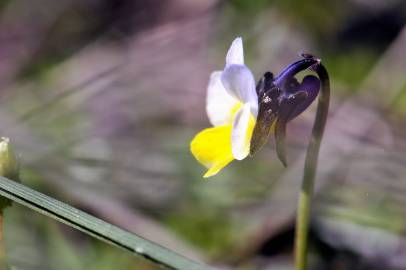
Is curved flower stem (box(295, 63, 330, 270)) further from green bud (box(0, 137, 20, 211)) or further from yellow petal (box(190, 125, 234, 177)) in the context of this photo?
green bud (box(0, 137, 20, 211))

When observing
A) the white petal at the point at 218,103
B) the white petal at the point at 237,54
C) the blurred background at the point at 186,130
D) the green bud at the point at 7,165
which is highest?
the blurred background at the point at 186,130

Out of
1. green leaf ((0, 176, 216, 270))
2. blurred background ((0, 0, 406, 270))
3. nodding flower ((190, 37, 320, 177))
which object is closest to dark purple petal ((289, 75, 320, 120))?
nodding flower ((190, 37, 320, 177))

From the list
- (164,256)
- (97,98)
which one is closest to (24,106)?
(97,98)

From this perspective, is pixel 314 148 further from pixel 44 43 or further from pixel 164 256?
pixel 44 43

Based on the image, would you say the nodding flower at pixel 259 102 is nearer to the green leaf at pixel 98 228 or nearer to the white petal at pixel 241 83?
the white petal at pixel 241 83

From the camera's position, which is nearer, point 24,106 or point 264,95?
point 264,95

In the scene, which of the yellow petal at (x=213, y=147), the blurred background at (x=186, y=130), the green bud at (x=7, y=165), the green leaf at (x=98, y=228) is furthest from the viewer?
the blurred background at (x=186, y=130)

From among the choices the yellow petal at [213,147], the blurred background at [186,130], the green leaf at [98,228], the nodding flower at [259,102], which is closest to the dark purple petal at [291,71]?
the nodding flower at [259,102]
